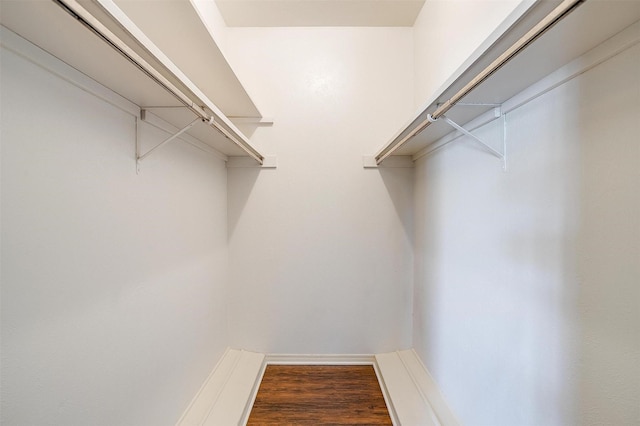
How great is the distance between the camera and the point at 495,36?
783 mm

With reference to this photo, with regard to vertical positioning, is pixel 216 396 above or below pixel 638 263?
below

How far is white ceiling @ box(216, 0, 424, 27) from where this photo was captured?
6.68 feet

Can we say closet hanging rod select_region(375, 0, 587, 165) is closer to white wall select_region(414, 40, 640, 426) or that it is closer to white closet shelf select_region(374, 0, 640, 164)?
white closet shelf select_region(374, 0, 640, 164)

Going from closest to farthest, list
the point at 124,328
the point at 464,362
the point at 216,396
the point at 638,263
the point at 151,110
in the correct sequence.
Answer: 1. the point at 638,263
2. the point at 124,328
3. the point at 151,110
4. the point at 464,362
5. the point at 216,396

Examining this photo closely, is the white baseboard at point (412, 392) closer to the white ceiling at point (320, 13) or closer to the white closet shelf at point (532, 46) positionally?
the white closet shelf at point (532, 46)

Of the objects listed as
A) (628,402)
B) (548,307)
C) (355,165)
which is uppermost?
(355,165)

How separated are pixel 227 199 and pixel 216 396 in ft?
4.54

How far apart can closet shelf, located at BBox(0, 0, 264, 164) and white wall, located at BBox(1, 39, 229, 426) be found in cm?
10

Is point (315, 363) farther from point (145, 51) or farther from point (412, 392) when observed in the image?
point (145, 51)

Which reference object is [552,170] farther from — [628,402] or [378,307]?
[378,307]

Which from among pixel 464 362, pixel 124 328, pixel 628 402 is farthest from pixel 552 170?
pixel 124 328

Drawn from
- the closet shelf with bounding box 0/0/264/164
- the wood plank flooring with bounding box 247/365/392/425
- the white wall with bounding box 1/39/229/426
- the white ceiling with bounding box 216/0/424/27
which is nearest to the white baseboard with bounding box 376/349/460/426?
the wood plank flooring with bounding box 247/365/392/425

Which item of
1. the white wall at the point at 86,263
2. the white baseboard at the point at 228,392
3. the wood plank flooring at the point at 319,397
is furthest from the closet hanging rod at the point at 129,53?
the wood plank flooring at the point at 319,397

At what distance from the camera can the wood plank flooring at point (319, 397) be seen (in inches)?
67.4
